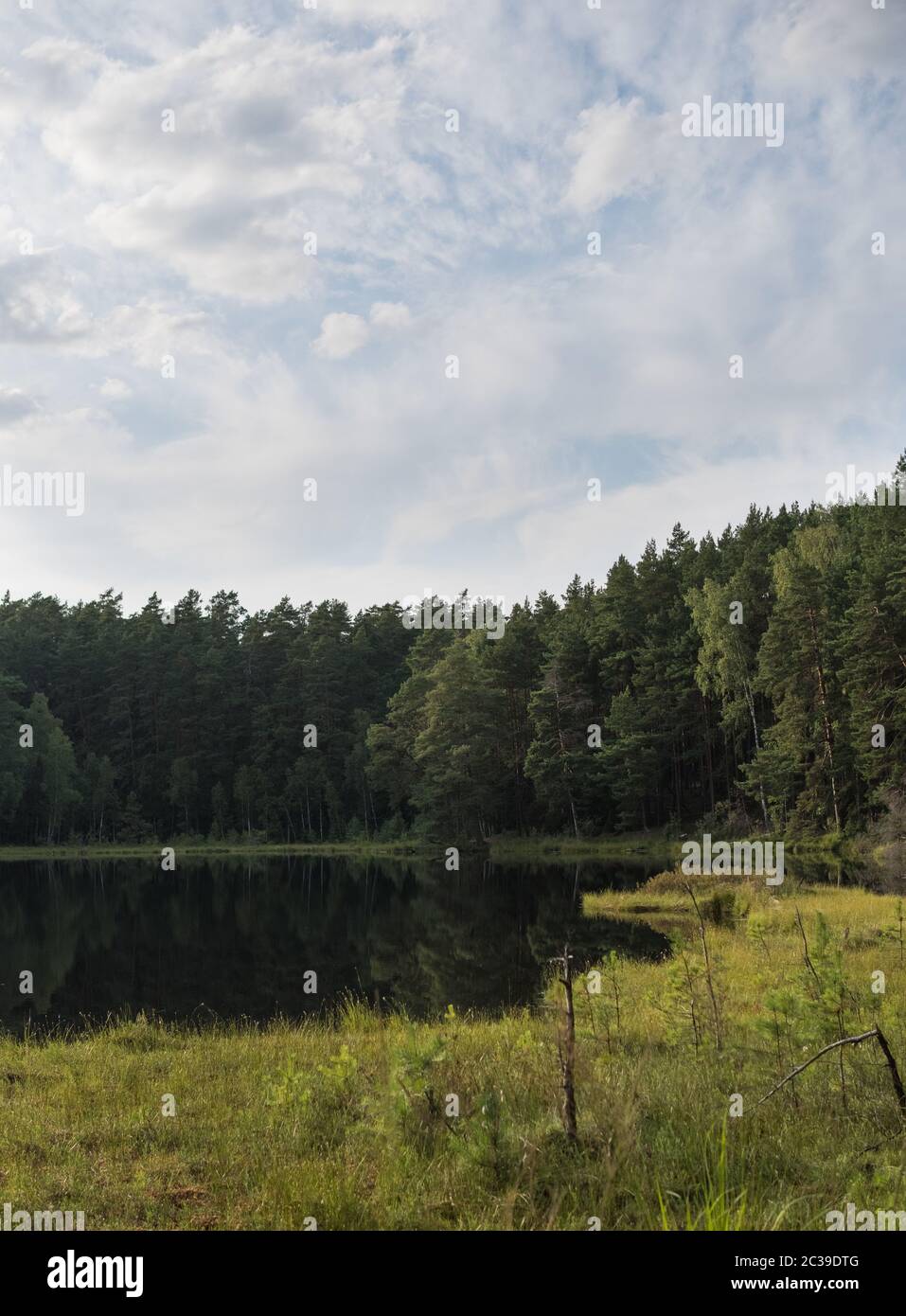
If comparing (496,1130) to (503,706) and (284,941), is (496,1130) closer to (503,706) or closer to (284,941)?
(284,941)

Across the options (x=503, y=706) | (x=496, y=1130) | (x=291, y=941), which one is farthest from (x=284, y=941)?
(x=503, y=706)

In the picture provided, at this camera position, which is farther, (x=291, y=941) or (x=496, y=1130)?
(x=291, y=941)

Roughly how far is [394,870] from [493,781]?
638 inches

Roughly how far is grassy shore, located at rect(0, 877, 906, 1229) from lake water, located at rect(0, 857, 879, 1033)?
25.2 ft

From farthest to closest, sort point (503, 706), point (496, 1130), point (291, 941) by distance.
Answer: point (503, 706), point (291, 941), point (496, 1130)

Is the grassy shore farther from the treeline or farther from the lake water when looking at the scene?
the treeline

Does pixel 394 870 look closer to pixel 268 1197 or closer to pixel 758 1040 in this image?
pixel 758 1040

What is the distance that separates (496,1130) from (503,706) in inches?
2822

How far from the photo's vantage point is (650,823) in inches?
2840

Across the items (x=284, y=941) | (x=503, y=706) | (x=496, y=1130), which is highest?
(x=503, y=706)

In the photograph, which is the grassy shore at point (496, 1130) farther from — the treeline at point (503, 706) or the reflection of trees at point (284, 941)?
the treeline at point (503, 706)

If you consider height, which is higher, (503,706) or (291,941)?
(503,706)

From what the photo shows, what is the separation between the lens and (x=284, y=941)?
29.7 meters

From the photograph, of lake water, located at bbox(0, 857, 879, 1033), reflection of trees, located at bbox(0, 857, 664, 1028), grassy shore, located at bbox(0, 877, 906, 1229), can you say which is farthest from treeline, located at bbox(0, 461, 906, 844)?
grassy shore, located at bbox(0, 877, 906, 1229)
